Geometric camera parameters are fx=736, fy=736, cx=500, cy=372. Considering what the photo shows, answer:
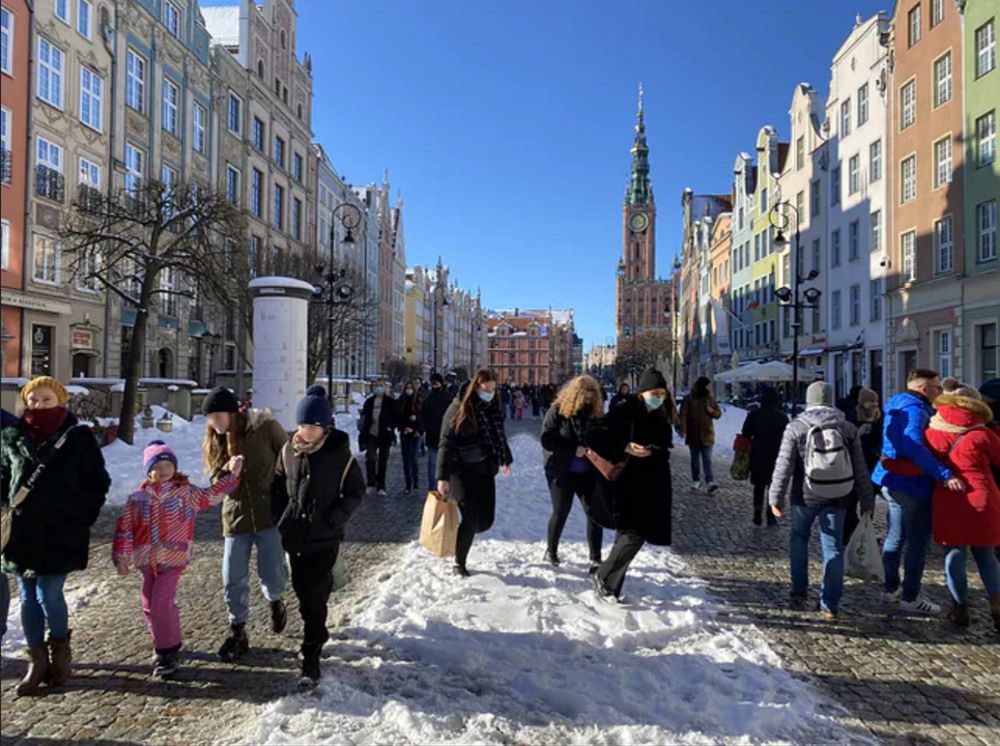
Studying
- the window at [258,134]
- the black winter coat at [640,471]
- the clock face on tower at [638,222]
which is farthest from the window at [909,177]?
the clock face on tower at [638,222]

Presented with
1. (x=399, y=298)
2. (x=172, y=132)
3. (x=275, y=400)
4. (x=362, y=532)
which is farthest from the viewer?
(x=399, y=298)

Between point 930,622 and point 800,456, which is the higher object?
point 800,456

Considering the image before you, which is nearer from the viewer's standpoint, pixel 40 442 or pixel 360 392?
pixel 40 442

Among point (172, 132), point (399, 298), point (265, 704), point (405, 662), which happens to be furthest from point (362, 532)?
point (399, 298)

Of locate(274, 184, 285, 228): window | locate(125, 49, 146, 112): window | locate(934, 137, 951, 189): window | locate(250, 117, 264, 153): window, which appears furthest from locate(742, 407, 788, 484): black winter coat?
locate(274, 184, 285, 228): window

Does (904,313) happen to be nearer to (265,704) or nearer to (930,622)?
(930,622)

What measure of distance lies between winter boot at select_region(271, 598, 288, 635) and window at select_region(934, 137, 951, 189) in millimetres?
27464

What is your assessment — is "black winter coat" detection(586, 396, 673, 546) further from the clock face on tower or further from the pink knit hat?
the clock face on tower

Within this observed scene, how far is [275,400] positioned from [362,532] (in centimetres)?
990

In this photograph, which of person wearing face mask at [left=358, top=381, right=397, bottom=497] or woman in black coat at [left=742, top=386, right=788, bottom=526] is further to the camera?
person wearing face mask at [left=358, top=381, right=397, bottom=497]

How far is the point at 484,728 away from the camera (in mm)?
3844

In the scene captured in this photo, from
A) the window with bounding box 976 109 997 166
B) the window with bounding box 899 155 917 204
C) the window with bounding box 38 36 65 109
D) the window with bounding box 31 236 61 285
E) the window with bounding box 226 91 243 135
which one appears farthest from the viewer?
the window with bounding box 226 91 243 135

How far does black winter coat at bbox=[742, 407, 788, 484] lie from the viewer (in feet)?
30.5

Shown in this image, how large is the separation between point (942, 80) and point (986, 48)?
8.53ft
